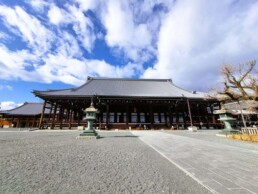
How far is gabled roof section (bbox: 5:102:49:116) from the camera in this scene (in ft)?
93.4

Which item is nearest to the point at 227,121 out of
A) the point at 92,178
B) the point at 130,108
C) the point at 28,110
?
the point at 92,178

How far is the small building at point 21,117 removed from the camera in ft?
88.4

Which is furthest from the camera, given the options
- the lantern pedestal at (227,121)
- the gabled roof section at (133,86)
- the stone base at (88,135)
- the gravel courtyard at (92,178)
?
the gabled roof section at (133,86)

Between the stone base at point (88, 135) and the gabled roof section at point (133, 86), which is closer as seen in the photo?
the stone base at point (88, 135)

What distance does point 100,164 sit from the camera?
416 centimetres

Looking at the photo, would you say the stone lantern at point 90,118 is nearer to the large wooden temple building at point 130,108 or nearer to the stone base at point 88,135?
the stone base at point 88,135

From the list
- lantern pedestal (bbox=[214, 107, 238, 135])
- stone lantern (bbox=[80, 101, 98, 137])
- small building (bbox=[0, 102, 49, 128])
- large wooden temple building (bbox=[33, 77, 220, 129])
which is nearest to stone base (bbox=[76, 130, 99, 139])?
stone lantern (bbox=[80, 101, 98, 137])

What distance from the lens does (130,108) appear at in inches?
930

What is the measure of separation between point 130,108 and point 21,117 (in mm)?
22571

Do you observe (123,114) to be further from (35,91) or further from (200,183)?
(200,183)

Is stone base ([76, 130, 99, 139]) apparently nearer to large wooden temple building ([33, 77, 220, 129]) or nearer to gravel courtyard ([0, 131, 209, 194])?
gravel courtyard ([0, 131, 209, 194])

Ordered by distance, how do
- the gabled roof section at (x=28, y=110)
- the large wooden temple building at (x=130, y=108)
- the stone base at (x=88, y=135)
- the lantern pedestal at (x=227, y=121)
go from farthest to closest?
the gabled roof section at (x=28, y=110), the large wooden temple building at (x=130, y=108), the lantern pedestal at (x=227, y=121), the stone base at (x=88, y=135)

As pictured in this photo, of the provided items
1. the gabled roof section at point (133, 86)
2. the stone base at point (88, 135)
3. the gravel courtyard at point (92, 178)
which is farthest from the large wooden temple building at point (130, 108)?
the gravel courtyard at point (92, 178)

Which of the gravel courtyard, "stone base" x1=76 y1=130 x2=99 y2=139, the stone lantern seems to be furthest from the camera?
the stone lantern
